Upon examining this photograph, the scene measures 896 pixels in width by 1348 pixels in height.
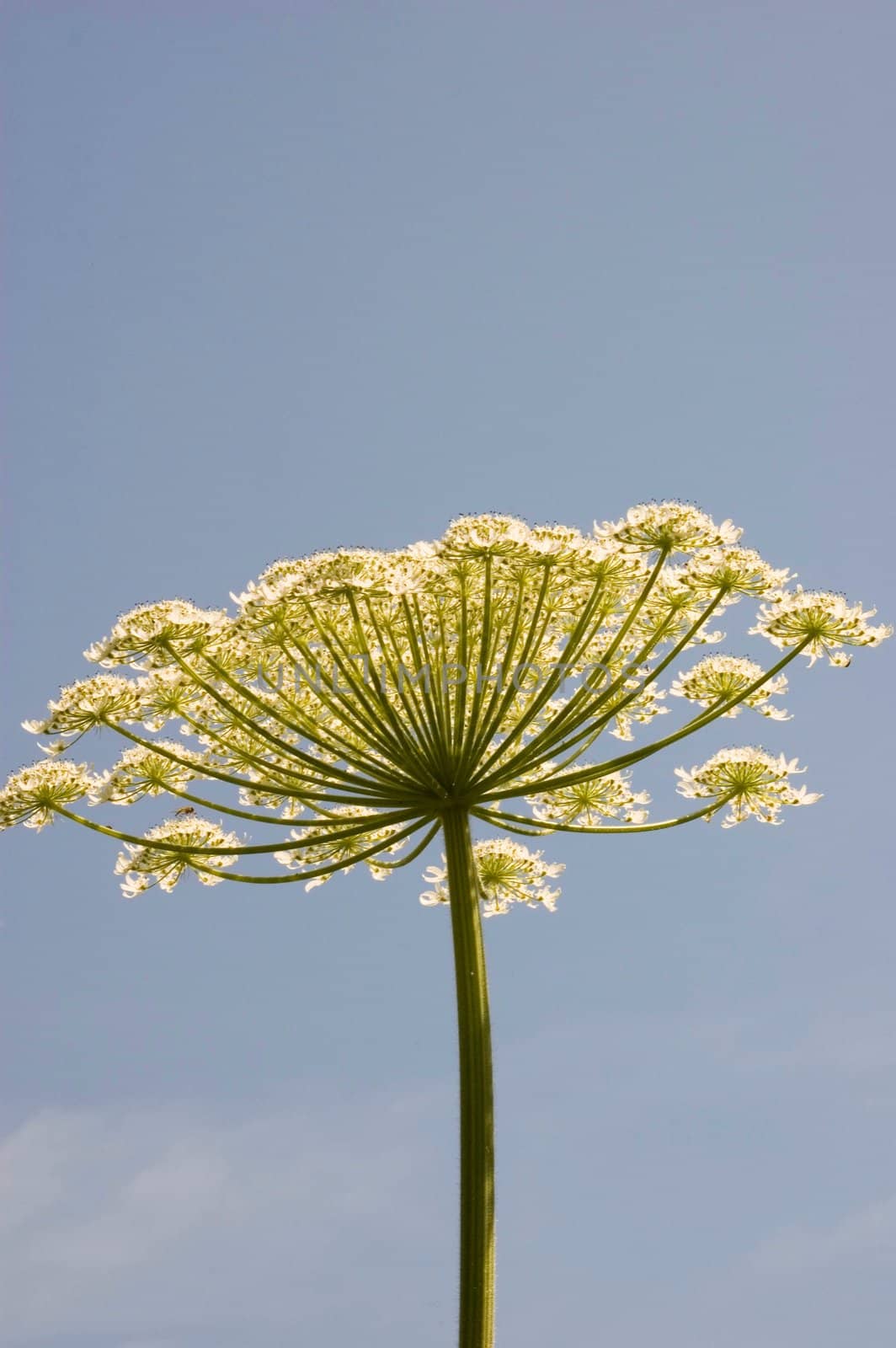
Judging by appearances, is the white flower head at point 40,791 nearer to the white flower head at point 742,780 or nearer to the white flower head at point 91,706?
the white flower head at point 91,706

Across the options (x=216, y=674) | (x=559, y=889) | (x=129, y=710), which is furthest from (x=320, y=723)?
(x=559, y=889)

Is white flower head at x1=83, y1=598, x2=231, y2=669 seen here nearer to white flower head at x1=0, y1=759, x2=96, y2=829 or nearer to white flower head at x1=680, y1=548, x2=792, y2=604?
white flower head at x1=0, y1=759, x2=96, y2=829

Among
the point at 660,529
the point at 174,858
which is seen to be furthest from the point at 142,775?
the point at 660,529

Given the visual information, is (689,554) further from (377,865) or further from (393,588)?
(377,865)

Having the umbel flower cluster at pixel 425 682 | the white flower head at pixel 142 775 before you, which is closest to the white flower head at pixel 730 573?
the umbel flower cluster at pixel 425 682

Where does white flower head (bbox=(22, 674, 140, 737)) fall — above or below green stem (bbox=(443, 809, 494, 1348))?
above

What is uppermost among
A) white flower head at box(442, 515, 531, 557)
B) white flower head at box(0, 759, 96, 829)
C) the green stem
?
white flower head at box(442, 515, 531, 557)

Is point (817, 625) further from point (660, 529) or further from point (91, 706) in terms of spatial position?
point (91, 706)

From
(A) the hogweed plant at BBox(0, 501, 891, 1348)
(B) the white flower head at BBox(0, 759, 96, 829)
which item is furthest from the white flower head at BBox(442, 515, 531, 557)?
(B) the white flower head at BBox(0, 759, 96, 829)

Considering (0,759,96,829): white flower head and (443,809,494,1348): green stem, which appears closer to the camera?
(443,809,494,1348): green stem
